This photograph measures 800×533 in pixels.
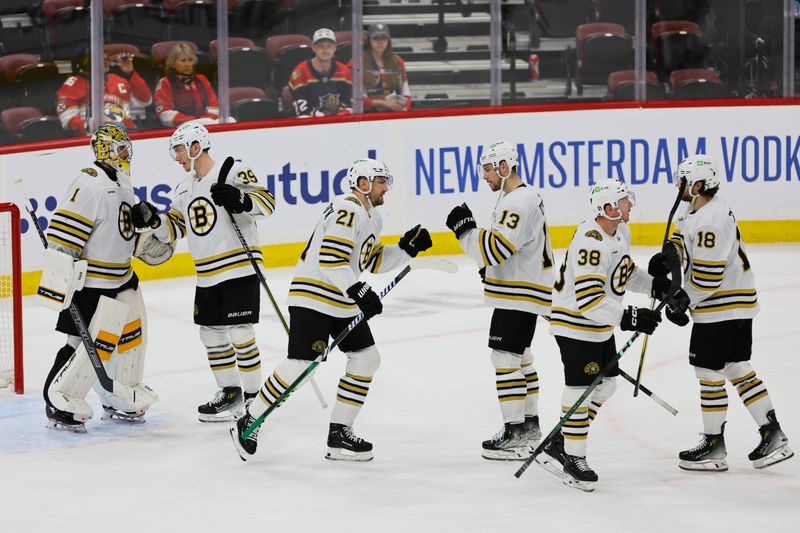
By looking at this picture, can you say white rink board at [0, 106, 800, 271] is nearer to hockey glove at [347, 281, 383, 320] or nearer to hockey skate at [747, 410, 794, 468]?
hockey glove at [347, 281, 383, 320]

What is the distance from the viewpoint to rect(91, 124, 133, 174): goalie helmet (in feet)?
17.9

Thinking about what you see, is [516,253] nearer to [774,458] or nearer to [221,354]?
[774,458]

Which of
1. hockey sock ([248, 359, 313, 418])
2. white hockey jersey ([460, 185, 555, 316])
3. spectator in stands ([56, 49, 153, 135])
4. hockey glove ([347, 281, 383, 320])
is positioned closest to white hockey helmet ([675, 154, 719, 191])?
white hockey jersey ([460, 185, 555, 316])

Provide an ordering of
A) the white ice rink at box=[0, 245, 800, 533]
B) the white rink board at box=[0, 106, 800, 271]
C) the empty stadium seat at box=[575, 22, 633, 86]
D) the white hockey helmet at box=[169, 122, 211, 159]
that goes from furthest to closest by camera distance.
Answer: the empty stadium seat at box=[575, 22, 633, 86]
the white rink board at box=[0, 106, 800, 271]
the white hockey helmet at box=[169, 122, 211, 159]
the white ice rink at box=[0, 245, 800, 533]

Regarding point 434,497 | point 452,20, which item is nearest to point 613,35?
point 452,20

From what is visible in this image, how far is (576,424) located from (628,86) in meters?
5.69

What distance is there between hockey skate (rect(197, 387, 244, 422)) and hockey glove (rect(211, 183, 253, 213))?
2.73 feet

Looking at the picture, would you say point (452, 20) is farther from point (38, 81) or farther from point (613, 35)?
point (38, 81)

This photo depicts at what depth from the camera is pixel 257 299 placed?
5.62m

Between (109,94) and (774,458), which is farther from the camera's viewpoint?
(109,94)

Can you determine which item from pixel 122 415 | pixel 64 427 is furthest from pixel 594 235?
pixel 64 427

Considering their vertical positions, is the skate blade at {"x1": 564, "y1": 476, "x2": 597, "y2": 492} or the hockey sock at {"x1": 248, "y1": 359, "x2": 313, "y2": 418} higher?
the hockey sock at {"x1": 248, "y1": 359, "x2": 313, "y2": 418}

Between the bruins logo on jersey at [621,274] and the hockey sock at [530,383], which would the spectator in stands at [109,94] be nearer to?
the hockey sock at [530,383]

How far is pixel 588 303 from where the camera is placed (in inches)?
179
